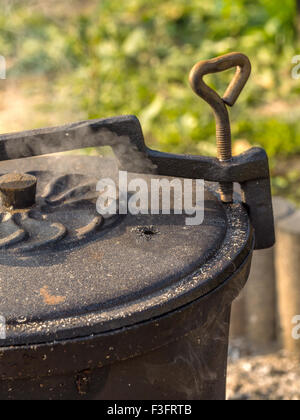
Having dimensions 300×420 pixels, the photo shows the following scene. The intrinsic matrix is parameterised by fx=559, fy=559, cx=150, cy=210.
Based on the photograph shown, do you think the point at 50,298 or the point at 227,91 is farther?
the point at 227,91

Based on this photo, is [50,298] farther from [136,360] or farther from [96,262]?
[136,360]

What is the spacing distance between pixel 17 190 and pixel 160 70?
460cm

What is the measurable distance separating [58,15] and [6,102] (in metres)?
2.59

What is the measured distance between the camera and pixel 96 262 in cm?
141

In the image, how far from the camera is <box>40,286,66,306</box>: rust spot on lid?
1.28 metres

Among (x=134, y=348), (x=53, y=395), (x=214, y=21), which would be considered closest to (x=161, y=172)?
(x=134, y=348)

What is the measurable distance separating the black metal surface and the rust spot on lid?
0.40m

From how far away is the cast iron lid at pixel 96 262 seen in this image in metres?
1.26

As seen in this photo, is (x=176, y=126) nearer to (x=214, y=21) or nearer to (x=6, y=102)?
(x=6, y=102)

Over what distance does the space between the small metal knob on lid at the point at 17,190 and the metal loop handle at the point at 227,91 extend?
21.0 inches

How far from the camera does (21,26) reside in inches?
285

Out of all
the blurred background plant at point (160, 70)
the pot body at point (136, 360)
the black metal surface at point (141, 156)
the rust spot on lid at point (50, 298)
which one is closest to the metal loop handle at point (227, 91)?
the black metal surface at point (141, 156)

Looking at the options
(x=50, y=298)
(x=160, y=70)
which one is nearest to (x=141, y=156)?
(x=50, y=298)
